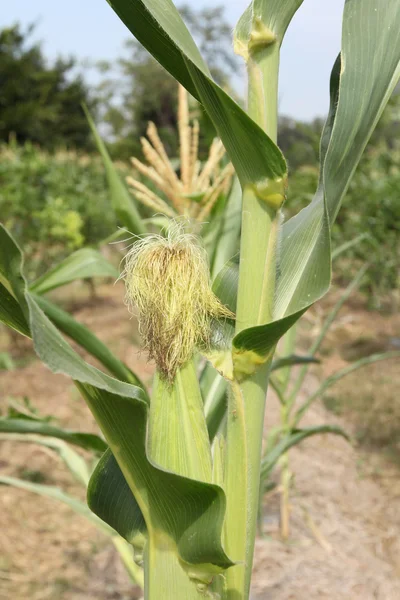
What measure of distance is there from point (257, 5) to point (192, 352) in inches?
11.2

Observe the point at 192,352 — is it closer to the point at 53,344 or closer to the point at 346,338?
the point at 53,344

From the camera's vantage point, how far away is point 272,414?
3451mm

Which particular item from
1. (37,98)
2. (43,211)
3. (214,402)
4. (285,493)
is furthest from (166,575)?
(37,98)

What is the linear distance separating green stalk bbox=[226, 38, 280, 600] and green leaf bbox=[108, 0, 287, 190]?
1 centimetres

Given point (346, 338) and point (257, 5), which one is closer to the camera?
point (257, 5)

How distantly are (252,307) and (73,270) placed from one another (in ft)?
2.00

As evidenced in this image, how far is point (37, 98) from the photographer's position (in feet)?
70.4

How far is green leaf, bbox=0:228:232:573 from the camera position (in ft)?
1.43

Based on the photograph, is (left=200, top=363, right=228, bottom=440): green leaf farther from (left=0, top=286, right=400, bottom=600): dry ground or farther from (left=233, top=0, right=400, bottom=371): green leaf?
(left=0, top=286, right=400, bottom=600): dry ground

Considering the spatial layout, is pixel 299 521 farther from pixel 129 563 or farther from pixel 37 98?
pixel 37 98

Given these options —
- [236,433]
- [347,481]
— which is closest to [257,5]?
[236,433]

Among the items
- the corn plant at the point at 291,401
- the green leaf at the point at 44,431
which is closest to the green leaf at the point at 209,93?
the green leaf at the point at 44,431

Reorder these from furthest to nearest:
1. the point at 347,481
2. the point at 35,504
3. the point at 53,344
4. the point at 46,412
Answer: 1. the point at 46,412
2. the point at 347,481
3. the point at 35,504
4. the point at 53,344

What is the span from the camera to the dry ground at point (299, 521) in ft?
6.33
